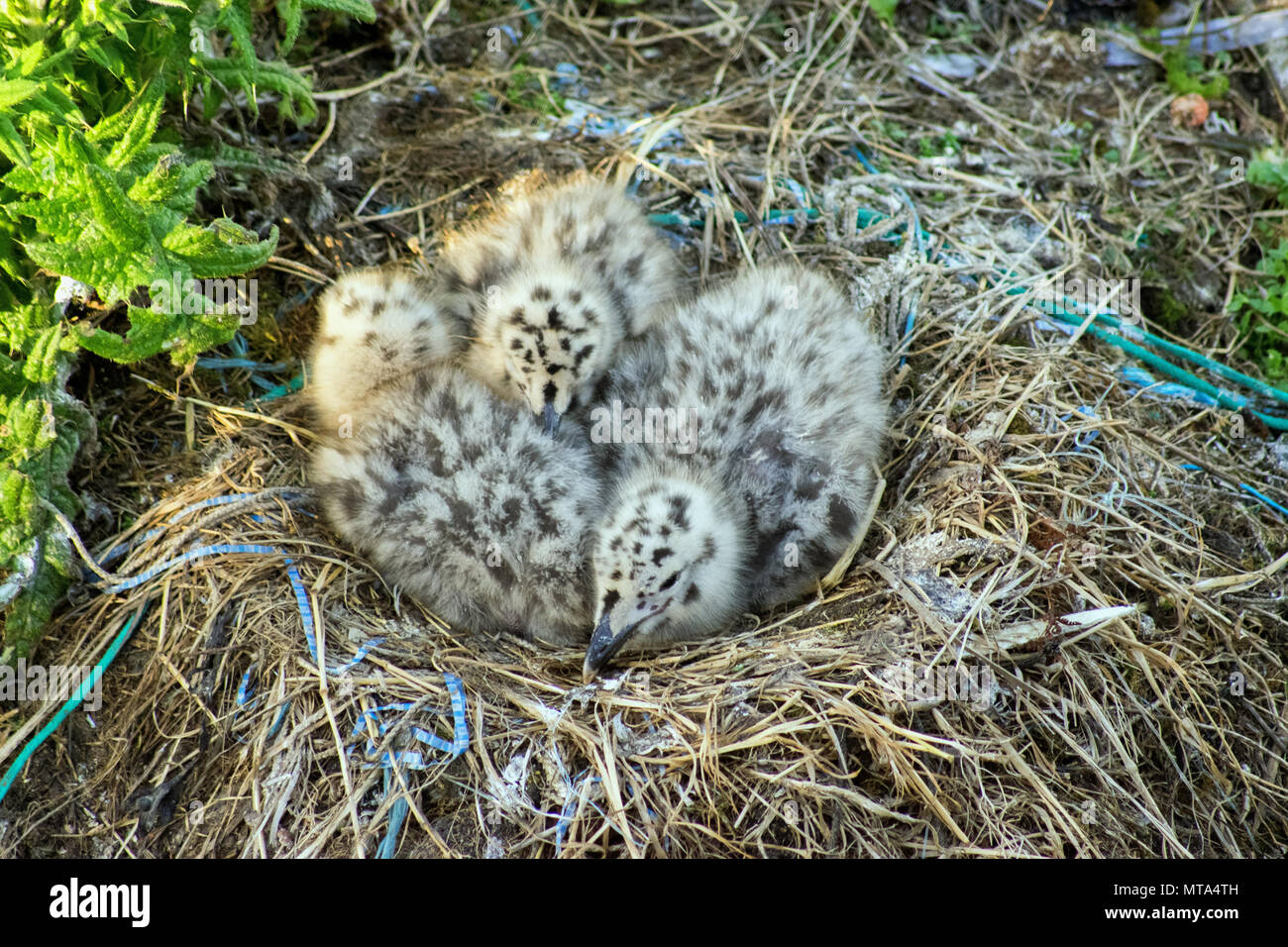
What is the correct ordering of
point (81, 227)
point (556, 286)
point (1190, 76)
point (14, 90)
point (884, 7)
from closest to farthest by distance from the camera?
point (14, 90) → point (81, 227) → point (556, 286) → point (1190, 76) → point (884, 7)

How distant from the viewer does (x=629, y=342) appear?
4.00 meters

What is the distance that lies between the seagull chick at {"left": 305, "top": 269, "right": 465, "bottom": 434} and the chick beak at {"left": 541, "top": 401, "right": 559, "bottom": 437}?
0.52 m

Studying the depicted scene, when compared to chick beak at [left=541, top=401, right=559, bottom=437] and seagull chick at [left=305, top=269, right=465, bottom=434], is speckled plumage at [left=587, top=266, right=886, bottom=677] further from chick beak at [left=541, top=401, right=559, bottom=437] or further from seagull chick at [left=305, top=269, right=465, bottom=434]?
seagull chick at [left=305, top=269, right=465, bottom=434]

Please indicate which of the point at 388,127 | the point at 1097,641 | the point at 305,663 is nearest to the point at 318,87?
the point at 388,127

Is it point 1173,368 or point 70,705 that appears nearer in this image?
point 70,705

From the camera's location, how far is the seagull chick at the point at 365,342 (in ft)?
12.1

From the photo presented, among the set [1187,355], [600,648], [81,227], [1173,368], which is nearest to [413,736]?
[600,648]

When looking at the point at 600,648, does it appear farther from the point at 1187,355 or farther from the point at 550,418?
the point at 1187,355

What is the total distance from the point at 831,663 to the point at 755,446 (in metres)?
0.89

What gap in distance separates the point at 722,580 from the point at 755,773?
80cm

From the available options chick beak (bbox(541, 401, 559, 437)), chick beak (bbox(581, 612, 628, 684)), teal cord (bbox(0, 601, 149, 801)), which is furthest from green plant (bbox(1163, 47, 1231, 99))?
teal cord (bbox(0, 601, 149, 801))

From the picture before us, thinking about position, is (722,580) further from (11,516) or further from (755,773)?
(11,516)

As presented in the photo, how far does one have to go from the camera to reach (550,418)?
144 inches

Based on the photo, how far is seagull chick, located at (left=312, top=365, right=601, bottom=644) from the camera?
3.42m
